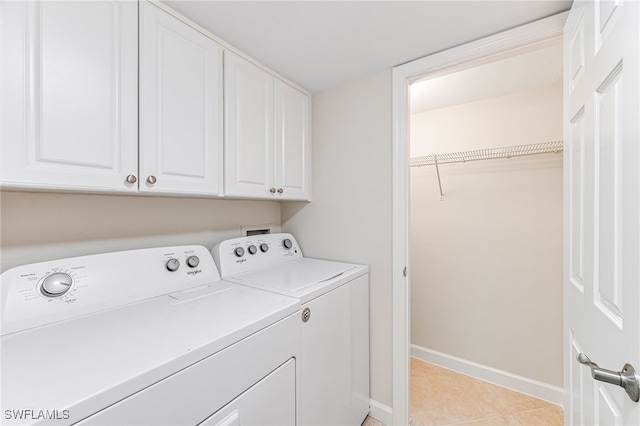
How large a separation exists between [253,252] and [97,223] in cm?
79

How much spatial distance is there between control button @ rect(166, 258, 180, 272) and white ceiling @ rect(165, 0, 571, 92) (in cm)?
114

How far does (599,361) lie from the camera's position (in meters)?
0.70

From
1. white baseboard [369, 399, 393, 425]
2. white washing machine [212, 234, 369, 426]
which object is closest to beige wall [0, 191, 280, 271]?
white washing machine [212, 234, 369, 426]

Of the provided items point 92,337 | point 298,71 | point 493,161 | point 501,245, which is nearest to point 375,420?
point 501,245

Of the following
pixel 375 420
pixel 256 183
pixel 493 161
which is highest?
pixel 493 161

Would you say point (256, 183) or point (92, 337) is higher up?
point (256, 183)

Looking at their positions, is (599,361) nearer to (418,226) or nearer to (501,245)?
(501,245)

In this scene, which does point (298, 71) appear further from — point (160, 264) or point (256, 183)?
point (160, 264)

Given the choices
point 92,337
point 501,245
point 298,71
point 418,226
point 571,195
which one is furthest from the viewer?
point 418,226

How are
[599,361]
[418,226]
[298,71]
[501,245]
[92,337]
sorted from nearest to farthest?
[599,361] → [92,337] → [298,71] → [501,245] → [418,226]

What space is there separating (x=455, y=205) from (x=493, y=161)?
44 cm

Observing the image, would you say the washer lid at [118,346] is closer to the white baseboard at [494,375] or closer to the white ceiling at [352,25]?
the white ceiling at [352,25]

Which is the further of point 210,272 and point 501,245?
point 501,245

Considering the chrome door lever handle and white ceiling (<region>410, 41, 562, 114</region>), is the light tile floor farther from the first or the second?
white ceiling (<region>410, 41, 562, 114</region>)
